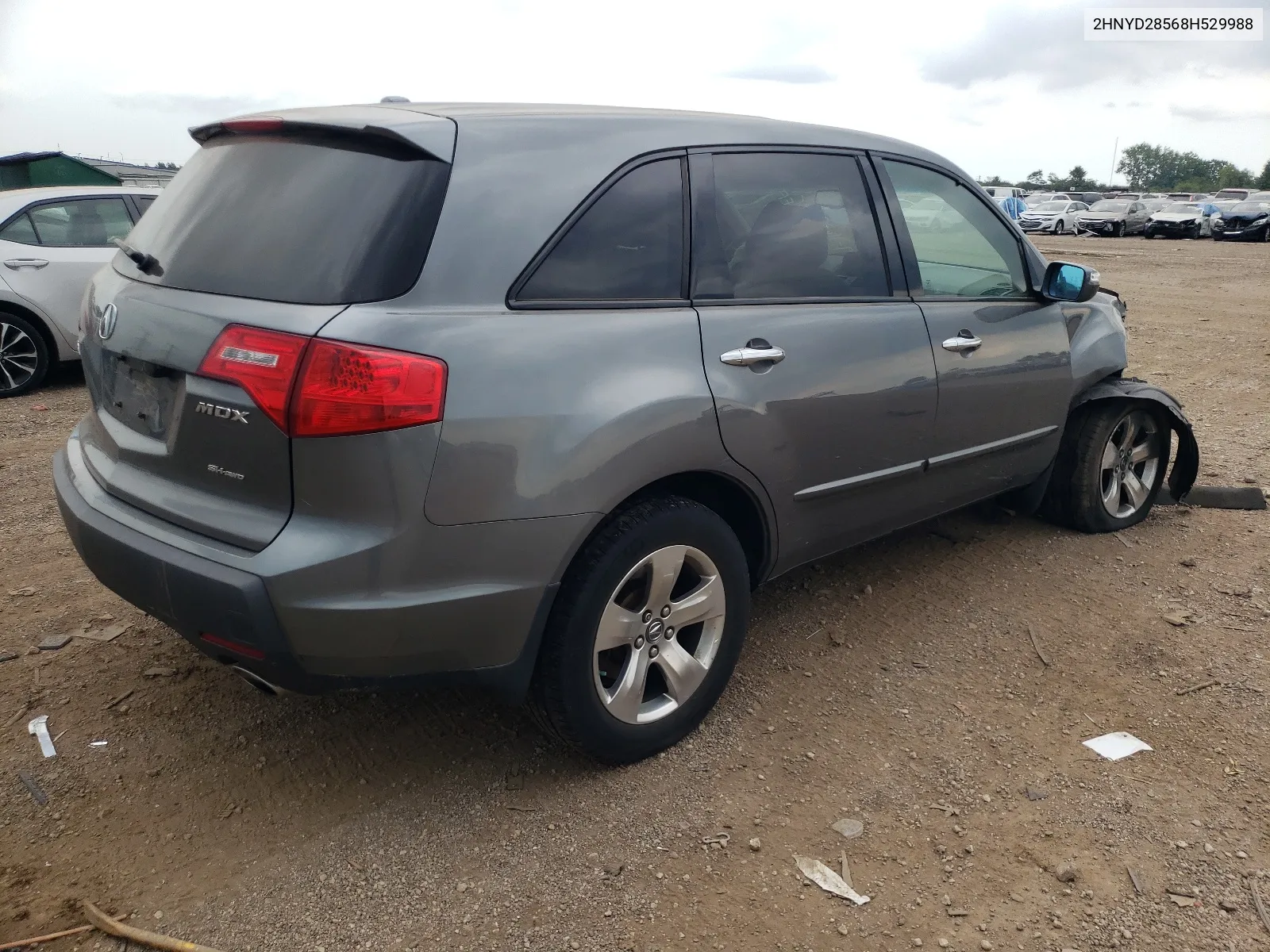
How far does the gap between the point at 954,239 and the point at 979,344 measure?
0.45 meters

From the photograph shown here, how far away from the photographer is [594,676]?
270 cm

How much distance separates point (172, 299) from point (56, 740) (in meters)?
1.42

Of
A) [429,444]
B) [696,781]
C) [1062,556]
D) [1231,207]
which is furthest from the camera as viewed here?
[1231,207]

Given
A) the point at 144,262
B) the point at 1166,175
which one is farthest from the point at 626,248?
the point at 1166,175

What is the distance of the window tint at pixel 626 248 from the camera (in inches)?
102

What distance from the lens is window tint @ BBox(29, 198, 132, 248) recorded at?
25.6ft

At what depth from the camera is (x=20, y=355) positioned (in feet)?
25.1

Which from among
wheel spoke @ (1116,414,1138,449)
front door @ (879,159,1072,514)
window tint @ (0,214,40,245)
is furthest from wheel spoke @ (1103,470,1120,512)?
window tint @ (0,214,40,245)

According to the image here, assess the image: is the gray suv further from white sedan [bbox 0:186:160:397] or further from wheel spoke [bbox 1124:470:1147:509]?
white sedan [bbox 0:186:160:397]

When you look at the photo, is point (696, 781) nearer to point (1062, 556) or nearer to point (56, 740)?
point (56, 740)

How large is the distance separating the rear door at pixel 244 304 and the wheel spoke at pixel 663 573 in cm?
97

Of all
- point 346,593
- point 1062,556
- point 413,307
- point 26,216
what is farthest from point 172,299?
point 26,216

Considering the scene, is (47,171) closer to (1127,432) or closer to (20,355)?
(20,355)

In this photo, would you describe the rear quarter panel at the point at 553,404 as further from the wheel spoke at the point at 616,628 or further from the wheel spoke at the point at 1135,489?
the wheel spoke at the point at 1135,489
